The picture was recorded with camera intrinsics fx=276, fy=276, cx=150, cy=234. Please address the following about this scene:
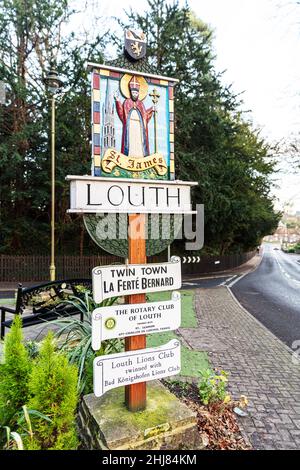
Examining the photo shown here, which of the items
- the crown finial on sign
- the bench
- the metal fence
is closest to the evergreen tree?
the metal fence

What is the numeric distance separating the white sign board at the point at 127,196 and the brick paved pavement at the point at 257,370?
7.70 ft

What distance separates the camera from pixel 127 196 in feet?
7.77

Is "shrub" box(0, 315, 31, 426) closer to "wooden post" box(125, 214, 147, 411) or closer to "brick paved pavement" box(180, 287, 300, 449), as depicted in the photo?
"wooden post" box(125, 214, 147, 411)

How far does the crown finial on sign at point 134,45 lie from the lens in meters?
2.39

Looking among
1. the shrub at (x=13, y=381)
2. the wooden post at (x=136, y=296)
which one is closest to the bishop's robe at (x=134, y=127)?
the wooden post at (x=136, y=296)

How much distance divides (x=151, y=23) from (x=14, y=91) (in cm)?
814

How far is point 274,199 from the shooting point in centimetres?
2547

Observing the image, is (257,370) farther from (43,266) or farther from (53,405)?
(43,266)

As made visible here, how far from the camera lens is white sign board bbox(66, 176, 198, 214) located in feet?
7.18

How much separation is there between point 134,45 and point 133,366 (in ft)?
9.12

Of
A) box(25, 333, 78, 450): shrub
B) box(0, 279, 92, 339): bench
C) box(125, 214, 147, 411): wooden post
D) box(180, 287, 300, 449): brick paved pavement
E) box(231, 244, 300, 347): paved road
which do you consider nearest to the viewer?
box(25, 333, 78, 450): shrub

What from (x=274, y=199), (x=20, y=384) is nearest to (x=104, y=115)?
(x=20, y=384)

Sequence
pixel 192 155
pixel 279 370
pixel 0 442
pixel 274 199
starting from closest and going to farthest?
1. pixel 0 442
2. pixel 279 370
3. pixel 192 155
4. pixel 274 199

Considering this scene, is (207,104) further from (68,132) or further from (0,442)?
(0,442)
